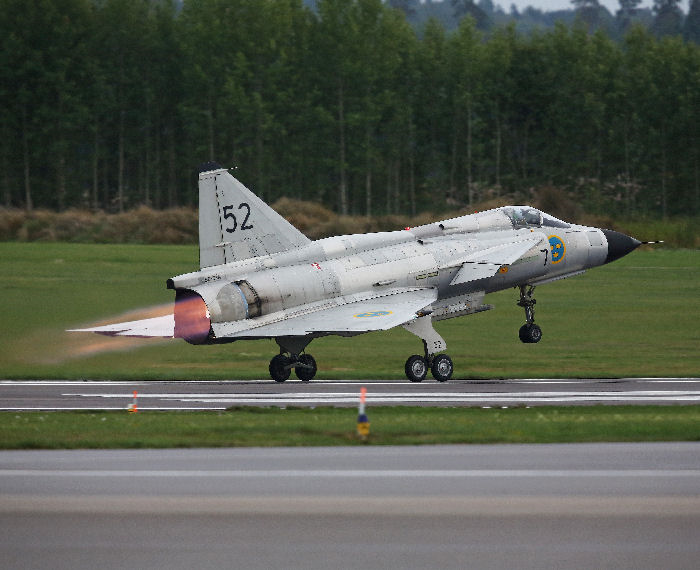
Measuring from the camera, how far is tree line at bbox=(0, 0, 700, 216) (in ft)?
312

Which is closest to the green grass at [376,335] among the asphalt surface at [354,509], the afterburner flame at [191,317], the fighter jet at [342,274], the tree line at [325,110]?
the fighter jet at [342,274]

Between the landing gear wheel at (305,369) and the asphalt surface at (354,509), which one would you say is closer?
the asphalt surface at (354,509)

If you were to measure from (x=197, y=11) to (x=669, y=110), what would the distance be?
34.7 meters

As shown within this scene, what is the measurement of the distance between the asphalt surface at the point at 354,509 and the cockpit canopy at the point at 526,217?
47.6ft

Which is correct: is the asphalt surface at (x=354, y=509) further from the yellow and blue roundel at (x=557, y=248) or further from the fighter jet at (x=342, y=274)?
the yellow and blue roundel at (x=557, y=248)

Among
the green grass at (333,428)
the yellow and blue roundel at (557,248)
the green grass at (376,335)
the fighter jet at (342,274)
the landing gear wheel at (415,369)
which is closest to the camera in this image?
the green grass at (333,428)

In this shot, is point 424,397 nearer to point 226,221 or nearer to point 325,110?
point 226,221

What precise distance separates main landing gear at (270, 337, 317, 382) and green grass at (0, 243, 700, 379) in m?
1.27

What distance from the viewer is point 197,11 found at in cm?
10000

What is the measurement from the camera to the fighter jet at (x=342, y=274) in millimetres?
25812

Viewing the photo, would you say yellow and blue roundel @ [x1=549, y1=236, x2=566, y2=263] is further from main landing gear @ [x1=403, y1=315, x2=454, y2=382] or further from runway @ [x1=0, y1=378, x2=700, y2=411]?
main landing gear @ [x1=403, y1=315, x2=454, y2=382]

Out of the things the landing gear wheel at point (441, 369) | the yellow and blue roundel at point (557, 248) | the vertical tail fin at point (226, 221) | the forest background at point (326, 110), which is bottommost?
the landing gear wheel at point (441, 369)

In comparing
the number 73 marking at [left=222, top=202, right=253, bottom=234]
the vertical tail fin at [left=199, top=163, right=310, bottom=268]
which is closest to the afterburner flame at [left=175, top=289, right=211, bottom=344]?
the vertical tail fin at [left=199, top=163, right=310, bottom=268]

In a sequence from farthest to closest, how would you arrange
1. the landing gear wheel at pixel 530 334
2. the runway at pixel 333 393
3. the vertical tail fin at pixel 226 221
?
the landing gear wheel at pixel 530 334 → the vertical tail fin at pixel 226 221 → the runway at pixel 333 393
